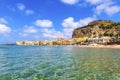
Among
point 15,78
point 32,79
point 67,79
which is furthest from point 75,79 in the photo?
point 15,78

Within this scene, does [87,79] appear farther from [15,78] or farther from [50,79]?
[15,78]

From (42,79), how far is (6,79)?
12.4 ft

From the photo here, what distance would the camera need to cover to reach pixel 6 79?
2095 centimetres

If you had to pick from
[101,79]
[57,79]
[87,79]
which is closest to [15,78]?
[57,79]

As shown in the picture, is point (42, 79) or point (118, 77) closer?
point (42, 79)

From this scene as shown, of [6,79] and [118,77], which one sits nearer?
[6,79]

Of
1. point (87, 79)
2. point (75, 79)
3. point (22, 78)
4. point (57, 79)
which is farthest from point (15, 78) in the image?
point (87, 79)

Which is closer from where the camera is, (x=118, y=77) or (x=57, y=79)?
(x=57, y=79)

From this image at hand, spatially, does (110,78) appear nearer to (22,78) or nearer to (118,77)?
(118,77)

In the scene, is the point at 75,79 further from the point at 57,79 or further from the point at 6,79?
the point at 6,79

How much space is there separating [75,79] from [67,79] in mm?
877

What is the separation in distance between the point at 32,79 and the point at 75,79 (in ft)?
15.2

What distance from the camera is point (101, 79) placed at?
2150 centimetres

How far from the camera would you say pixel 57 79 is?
837 inches
